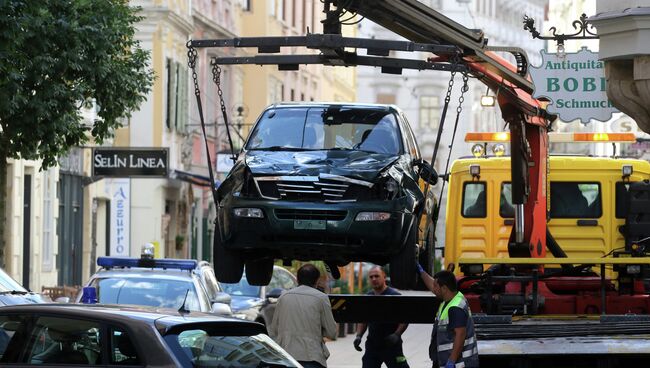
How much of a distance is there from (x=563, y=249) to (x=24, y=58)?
700cm

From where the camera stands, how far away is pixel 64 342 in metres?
11.7

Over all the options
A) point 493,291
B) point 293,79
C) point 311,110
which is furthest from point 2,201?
point 293,79

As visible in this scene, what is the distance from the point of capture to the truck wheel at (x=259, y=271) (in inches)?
Result: 698

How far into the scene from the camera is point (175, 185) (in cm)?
4697

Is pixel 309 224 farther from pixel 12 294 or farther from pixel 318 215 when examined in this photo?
pixel 12 294

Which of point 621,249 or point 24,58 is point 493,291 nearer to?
point 621,249

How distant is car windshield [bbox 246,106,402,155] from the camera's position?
1756cm

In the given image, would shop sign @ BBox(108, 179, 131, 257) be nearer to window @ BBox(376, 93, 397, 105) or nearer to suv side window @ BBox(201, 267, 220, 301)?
suv side window @ BBox(201, 267, 220, 301)

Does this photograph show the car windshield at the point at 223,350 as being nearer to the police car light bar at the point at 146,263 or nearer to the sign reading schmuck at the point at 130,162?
the police car light bar at the point at 146,263

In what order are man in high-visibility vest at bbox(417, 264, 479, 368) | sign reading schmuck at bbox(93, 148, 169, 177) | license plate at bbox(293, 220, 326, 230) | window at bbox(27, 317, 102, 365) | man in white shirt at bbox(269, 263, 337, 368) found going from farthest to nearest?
sign reading schmuck at bbox(93, 148, 169, 177) → license plate at bbox(293, 220, 326, 230) → man in white shirt at bbox(269, 263, 337, 368) → man in high-visibility vest at bbox(417, 264, 479, 368) → window at bbox(27, 317, 102, 365)

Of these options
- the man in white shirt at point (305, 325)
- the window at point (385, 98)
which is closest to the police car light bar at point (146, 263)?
the man in white shirt at point (305, 325)

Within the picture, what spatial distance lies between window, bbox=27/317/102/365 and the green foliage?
10.1 m

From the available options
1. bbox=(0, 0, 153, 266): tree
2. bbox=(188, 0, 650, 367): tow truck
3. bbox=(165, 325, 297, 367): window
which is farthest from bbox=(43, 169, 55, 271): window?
bbox=(165, 325, 297, 367): window

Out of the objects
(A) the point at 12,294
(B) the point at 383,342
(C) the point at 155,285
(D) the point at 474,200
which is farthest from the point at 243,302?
(A) the point at 12,294
